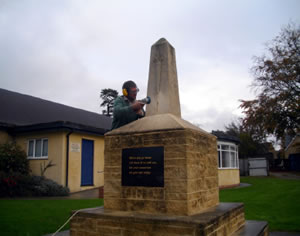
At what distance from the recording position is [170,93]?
5.14 meters

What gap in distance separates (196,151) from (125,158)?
1.20 metres

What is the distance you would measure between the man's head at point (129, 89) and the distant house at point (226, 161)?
13443 mm

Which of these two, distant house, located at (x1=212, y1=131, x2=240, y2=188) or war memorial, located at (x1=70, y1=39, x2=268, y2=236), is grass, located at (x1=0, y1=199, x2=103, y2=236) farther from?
distant house, located at (x1=212, y1=131, x2=240, y2=188)

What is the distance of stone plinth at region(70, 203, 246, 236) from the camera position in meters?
3.67

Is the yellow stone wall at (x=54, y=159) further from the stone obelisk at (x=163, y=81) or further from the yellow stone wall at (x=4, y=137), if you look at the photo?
the stone obelisk at (x=163, y=81)

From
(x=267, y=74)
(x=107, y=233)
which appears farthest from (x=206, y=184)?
(x=267, y=74)

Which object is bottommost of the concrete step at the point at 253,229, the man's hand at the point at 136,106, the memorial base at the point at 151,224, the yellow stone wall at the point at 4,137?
the concrete step at the point at 253,229

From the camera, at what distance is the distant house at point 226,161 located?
18039 mm

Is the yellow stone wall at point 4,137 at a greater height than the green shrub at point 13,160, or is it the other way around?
the yellow stone wall at point 4,137

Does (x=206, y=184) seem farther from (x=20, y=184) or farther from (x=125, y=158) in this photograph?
(x=20, y=184)

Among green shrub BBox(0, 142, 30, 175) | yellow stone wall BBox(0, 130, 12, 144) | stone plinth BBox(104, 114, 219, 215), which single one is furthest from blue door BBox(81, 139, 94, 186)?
stone plinth BBox(104, 114, 219, 215)

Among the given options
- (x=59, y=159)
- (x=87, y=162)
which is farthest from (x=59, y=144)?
(x=87, y=162)

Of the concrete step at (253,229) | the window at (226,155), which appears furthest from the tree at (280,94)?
the concrete step at (253,229)

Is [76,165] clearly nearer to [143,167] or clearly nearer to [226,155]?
[226,155]
